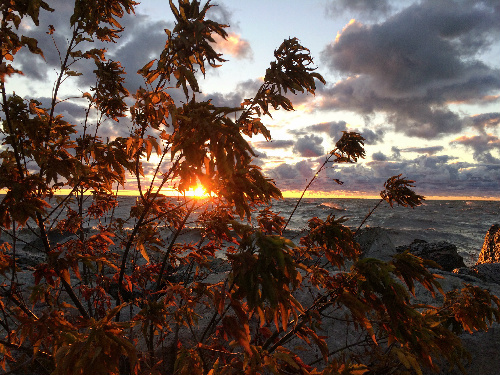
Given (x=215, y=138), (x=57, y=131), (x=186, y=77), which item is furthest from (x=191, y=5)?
(x=57, y=131)

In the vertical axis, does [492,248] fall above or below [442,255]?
above

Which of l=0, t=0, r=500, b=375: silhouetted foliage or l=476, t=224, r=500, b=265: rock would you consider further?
l=476, t=224, r=500, b=265: rock

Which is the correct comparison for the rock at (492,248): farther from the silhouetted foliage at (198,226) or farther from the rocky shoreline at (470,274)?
the silhouetted foliage at (198,226)

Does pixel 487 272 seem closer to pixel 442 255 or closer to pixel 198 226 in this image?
pixel 442 255

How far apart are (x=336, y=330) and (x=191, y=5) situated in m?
4.53

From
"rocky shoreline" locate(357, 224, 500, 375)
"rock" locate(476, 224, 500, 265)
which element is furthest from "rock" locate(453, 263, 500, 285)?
"rock" locate(476, 224, 500, 265)

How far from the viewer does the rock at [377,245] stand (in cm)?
931

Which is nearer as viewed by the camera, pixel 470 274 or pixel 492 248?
pixel 470 274

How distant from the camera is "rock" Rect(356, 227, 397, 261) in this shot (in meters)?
9.31

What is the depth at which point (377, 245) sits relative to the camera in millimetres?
9672

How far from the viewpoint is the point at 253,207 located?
290cm

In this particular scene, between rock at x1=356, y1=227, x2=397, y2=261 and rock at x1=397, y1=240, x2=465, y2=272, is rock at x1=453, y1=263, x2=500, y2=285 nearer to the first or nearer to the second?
rock at x1=397, y1=240, x2=465, y2=272

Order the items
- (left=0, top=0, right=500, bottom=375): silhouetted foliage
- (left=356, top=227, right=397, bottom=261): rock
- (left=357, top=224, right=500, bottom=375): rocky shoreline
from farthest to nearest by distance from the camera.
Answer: (left=356, top=227, right=397, bottom=261): rock → (left=357, top=224, right=500, bottom=375): rocky shoreline → (left=0, top=0, right=500, bottom=375): silhouetted foliage

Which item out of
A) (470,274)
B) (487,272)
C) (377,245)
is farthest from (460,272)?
(377,245)
